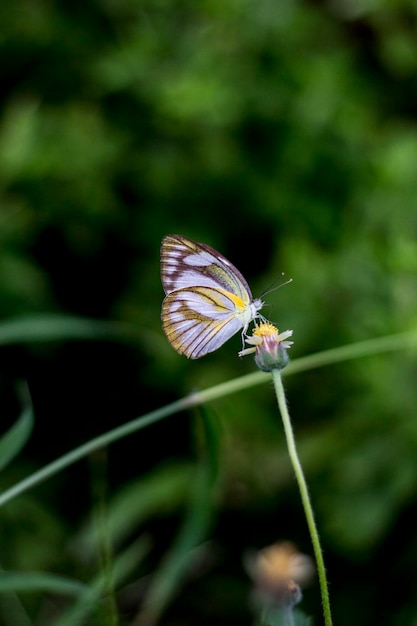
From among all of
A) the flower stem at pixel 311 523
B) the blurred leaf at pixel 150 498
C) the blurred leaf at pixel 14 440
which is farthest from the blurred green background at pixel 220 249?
the flower stem at pixel 311 523

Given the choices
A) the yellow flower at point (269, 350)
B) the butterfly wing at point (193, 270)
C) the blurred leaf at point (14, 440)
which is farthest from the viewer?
the butterfly wing at point (193, 270)

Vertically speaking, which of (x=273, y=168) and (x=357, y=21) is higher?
(x=357, y=21)

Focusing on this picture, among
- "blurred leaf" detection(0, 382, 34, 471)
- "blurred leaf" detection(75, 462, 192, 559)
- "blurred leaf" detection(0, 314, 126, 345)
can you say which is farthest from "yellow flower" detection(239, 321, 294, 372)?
"blurred leaf" detection(75, 462, 192, 559)

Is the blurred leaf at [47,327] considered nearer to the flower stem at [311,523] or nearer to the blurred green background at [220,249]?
the blurred green background at [220,249]

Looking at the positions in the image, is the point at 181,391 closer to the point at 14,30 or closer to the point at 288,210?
the point at 288,210

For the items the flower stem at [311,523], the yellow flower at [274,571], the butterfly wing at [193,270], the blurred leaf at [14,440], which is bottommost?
the flower stem at [311,523]

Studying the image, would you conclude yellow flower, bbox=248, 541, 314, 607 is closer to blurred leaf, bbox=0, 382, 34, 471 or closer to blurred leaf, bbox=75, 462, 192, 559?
blurred leaf, bbox=0, 382, 34, 471

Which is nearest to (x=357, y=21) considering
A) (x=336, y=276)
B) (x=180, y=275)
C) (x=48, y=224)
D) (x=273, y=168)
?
(x=273, y=168)
